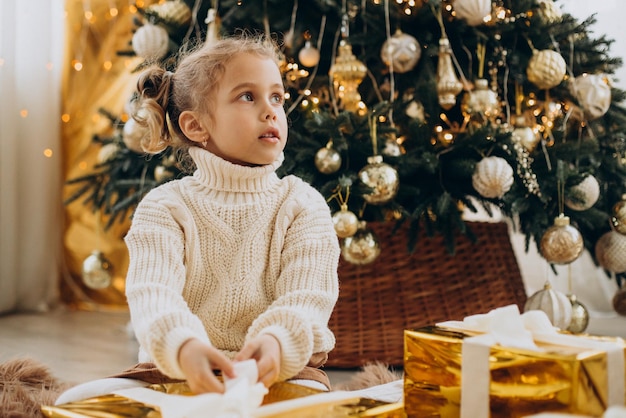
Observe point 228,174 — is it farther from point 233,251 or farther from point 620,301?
point 620,301

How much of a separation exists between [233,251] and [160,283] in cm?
12

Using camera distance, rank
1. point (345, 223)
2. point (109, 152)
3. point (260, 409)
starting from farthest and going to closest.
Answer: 1. point (109, 152)
2. point (345, 223)
3. point (260, 409)

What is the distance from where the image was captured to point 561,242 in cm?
155

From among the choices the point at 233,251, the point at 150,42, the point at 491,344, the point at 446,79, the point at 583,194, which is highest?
the point at 150,42

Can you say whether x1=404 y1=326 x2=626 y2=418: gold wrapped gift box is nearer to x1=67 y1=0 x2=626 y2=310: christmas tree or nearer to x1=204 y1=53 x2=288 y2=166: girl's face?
x1=204 y1=53 x2=288 y2=166: girl's face

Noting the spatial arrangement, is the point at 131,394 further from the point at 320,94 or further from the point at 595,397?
the point at 320,94

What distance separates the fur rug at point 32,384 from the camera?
43.0 inches

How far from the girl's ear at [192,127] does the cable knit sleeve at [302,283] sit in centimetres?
15

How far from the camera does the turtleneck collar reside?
99 cm

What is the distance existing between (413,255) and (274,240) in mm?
745

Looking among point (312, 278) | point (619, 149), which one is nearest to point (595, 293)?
point (619, 149)

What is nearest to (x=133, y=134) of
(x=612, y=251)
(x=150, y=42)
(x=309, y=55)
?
(x=150, y=42)

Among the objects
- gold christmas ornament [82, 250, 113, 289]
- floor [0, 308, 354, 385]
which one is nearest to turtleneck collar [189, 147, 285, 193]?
floor [0, 308, 354, 385]

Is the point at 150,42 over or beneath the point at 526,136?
over
